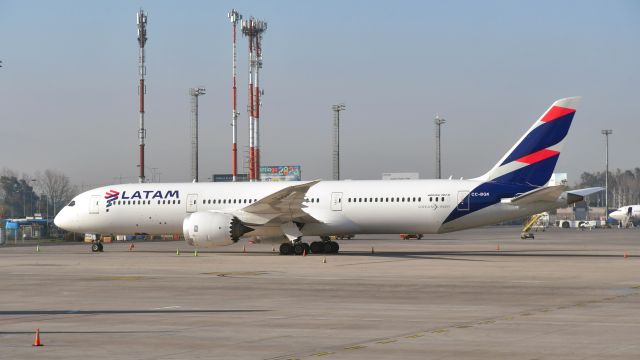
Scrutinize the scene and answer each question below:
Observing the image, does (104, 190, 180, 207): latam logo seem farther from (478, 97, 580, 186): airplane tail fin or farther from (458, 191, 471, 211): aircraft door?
(478, 97, 580, 186): airplane tail fin

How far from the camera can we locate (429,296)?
2105cm

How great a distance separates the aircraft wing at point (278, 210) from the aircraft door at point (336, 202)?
1077mm

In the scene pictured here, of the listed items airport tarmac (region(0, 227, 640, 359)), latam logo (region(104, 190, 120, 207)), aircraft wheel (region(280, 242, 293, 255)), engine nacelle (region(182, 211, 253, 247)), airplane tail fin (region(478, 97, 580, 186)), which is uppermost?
Answer: airplane tail fin (region(478, 97, 580, 186))

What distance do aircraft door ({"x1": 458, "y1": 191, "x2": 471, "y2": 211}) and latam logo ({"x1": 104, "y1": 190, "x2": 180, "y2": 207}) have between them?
13.8m

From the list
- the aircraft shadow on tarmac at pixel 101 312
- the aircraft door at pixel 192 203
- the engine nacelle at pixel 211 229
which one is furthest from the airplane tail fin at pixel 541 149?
the aircraft shadow on tarmac at pixel 101 312

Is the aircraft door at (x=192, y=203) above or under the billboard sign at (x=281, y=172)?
under

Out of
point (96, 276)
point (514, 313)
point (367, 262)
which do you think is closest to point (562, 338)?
point (514, 313)

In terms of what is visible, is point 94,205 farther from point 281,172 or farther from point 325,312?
point 281,172

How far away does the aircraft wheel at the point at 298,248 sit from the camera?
132 ft

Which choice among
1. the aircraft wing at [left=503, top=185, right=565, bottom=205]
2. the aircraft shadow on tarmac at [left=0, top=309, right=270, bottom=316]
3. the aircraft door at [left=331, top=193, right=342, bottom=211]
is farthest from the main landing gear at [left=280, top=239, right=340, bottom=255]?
the aircraft shadow on tarmac at [left=0, top=309, right=270, bottom=316]

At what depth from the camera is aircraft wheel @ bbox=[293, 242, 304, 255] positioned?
132ft

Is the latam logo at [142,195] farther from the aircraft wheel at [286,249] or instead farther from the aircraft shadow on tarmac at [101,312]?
the aircraft shadow on tarmac at [101,312]

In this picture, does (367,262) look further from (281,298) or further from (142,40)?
(142,40)

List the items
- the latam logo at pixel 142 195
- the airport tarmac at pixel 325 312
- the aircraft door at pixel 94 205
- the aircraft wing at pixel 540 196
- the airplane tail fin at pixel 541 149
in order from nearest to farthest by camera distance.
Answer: the airport tarmac at pixel 325 312 → the aircraft wing at pixel 540 196 → the airplane tail fin at pixel 541 149 → the latam logo at pixel 142 195 → the aircraft door at pixel 94 205
